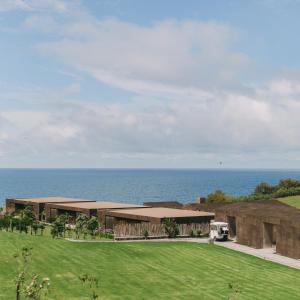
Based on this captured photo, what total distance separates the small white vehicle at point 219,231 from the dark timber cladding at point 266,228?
4.84 ft

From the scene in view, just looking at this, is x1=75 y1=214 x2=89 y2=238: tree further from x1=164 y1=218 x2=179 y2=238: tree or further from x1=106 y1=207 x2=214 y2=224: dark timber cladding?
x1=164 y1=218 x2=179 y2=238: tree

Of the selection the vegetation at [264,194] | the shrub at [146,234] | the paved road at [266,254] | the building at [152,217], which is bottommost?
the paved road at [266,254]

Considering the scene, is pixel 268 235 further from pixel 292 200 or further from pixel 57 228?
pixel 292 200

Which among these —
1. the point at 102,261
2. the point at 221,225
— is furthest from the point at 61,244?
the point at 221,225

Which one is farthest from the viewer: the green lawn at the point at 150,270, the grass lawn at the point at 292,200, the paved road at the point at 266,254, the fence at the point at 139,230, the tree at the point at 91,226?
the grass lawn at the point at 292,200

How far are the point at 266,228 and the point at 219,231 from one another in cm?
576

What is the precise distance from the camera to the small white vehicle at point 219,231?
197 feet

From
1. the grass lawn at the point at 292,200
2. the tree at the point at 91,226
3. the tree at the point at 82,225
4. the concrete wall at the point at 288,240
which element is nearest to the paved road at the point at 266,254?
the concrete wall at the point at 288,240

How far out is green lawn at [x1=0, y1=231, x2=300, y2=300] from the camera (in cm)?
3641

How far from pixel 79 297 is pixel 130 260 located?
40.3 feet

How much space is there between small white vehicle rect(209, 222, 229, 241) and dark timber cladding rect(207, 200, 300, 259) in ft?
4.84

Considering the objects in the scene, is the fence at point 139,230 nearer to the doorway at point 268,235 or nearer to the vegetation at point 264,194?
the doorway at point 268,235

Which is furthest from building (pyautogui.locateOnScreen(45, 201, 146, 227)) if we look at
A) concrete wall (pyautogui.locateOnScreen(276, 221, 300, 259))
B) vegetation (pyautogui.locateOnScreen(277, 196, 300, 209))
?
concrete wall (pyautogui.locateOnScreen(276, 221, 300, 259))

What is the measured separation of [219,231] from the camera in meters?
60.1
